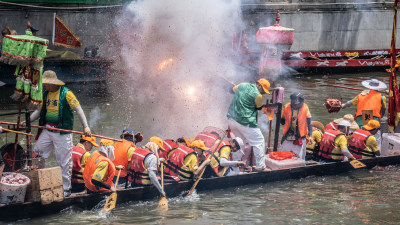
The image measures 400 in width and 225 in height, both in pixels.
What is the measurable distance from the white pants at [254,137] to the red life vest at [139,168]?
81.6 inches

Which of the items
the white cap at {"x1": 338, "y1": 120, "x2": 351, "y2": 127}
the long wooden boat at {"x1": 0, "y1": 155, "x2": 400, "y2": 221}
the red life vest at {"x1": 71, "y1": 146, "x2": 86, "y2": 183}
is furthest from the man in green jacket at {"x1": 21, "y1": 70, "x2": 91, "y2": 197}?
the white cap at {"x1": 338, "y1": 120, "x2": 351, "y2": 127}

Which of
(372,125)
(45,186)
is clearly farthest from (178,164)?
(372,125)

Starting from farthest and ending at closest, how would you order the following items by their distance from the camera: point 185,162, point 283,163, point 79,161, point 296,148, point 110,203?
point 296,148
point 283,163
point 185,162
point 79,161
point 110,203

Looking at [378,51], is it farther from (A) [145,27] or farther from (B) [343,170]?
(B) [343,170]

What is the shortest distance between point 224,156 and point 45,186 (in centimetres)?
308

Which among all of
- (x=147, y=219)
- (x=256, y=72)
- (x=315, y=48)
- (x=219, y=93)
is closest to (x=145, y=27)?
(x=219, y=93)

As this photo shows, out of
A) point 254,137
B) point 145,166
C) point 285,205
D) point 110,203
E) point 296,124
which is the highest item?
point 296,124

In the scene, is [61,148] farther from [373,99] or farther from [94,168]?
[373,99]

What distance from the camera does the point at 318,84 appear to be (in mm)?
22219

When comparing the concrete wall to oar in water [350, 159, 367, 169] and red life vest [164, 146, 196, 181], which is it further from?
red life vest [164, 146, 196, 181]

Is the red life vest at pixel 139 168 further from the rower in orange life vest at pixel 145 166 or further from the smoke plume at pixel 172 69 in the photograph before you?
the smoke plume at pixel 172 69

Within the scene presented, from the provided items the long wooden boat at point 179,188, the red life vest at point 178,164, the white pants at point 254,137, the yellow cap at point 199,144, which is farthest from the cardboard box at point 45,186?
the white pants at point 254,137

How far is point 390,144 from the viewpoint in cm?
1225

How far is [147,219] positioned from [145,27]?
12.7 meters
